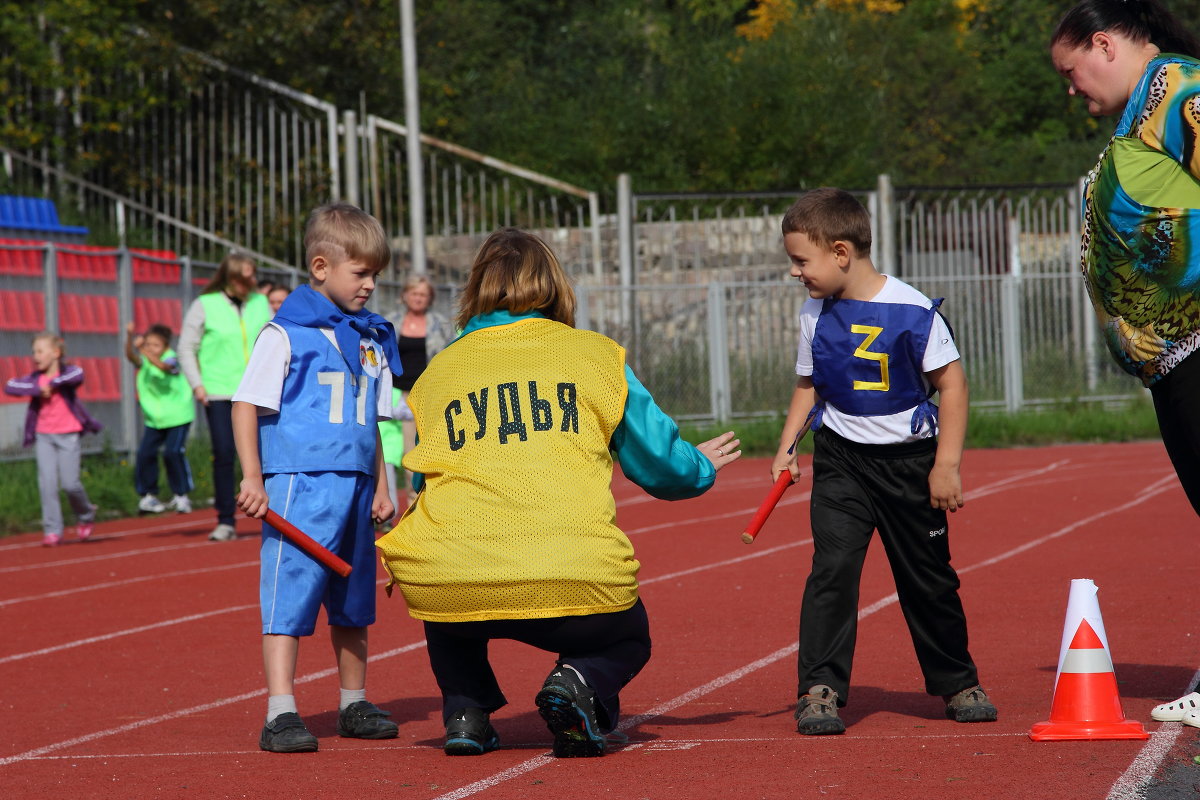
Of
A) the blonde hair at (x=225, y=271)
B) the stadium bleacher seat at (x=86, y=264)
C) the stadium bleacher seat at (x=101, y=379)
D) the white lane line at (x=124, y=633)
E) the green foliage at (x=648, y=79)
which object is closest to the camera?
the white lane line at (x=124, y=633)

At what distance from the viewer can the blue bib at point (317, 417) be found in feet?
17.2

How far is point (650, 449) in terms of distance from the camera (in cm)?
472

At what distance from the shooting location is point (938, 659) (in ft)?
17.0

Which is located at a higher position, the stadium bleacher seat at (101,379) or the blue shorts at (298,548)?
the stadium bleacher seat at (101,379)

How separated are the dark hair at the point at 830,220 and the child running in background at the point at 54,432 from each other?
8593mm

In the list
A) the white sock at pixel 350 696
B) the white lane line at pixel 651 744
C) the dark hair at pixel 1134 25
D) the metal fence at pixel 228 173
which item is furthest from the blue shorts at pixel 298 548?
the metal fence at pixel 228 173

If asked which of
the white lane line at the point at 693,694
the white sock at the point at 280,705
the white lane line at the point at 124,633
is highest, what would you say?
the white sock at the point at 280,705

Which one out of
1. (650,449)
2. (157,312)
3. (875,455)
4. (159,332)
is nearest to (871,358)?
(875,455)

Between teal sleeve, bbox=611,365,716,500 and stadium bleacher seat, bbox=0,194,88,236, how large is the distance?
54.8 feet

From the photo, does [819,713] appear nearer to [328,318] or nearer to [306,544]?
[306,544]

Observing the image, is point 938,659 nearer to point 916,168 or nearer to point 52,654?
point 52,654

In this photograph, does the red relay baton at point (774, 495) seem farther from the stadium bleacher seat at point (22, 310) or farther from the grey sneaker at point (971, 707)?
the stadium bleacher seat at point (22, 310)

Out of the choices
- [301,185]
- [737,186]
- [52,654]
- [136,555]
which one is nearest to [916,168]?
[737,186]

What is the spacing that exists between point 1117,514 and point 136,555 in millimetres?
7258
